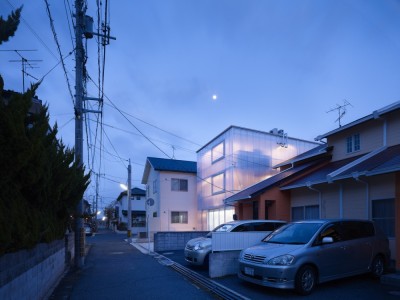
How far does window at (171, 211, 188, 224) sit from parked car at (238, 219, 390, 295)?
67.5ft

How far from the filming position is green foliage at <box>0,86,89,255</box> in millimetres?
4602

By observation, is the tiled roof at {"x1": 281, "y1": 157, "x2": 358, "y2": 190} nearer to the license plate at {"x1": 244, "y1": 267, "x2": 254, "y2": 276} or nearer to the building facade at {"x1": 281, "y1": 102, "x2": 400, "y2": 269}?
the building facade at {"x1": 281, "y1": 102, "x2": 400, "y2": 269}

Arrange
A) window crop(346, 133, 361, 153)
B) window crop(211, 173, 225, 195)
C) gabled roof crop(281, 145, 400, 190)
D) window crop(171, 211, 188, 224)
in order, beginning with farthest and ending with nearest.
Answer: window crop(171, 211, 188, 224) → window crop(211, 173, 225, 195) → window crop(346, 133, 361, 153) → gabled roof crop(281, 145, 400, 190)

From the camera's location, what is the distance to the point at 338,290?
25.5 feet

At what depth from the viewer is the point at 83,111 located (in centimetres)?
1362

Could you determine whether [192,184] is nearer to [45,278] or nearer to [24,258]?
[45,278]

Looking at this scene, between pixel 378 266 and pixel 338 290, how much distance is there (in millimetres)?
1910

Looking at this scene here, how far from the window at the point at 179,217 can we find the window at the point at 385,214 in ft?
65.9

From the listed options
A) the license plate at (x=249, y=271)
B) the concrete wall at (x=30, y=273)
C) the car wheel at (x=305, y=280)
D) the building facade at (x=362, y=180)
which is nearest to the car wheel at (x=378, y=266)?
the building facade at (x=362, y=180)

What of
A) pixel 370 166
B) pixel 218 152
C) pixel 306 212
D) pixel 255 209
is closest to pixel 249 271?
pixel 370 166

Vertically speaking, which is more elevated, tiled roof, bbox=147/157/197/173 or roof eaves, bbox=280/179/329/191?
tiled roof, bbox=147/157/197/173

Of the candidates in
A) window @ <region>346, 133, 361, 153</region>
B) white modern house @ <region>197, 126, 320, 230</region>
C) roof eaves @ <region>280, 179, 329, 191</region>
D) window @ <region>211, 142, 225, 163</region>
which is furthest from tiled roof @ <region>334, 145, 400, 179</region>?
window @ <region>211, 142, 225, 163</region>

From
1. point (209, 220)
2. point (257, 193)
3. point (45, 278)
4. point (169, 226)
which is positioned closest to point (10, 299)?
A: point (45, 278)

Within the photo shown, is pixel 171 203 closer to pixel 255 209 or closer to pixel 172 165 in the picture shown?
pixel 172 165
